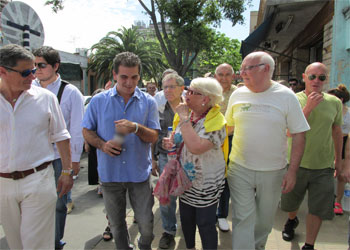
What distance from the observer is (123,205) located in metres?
2.61

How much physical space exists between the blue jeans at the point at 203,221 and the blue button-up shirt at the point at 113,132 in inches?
20.2

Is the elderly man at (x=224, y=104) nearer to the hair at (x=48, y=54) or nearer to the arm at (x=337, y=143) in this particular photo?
the arm at (x=337, y=143)

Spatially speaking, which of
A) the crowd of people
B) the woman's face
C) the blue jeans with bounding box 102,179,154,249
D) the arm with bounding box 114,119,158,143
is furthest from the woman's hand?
the blue jeans with bounding box 102,179,154,249

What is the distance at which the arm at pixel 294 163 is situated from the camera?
98.8 inches

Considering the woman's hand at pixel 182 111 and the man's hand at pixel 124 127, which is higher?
the woman's hand at pixel 182 111

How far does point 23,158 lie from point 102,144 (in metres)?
0.60

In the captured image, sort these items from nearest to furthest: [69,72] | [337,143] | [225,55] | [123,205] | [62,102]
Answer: [123,205]
[62,102]
[337,143]
[69,72]
[225,55]

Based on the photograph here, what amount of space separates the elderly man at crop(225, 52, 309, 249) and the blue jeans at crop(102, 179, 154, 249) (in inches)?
32.7

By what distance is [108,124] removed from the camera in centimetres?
247

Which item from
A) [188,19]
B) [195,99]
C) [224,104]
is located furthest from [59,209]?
[188,19]

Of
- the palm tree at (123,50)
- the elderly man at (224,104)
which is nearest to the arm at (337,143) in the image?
the elderly man at (224,104)

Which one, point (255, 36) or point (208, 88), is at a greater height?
point (255, 36)

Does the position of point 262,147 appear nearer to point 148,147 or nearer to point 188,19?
point 148,147

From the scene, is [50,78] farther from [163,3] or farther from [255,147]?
[163,3]
